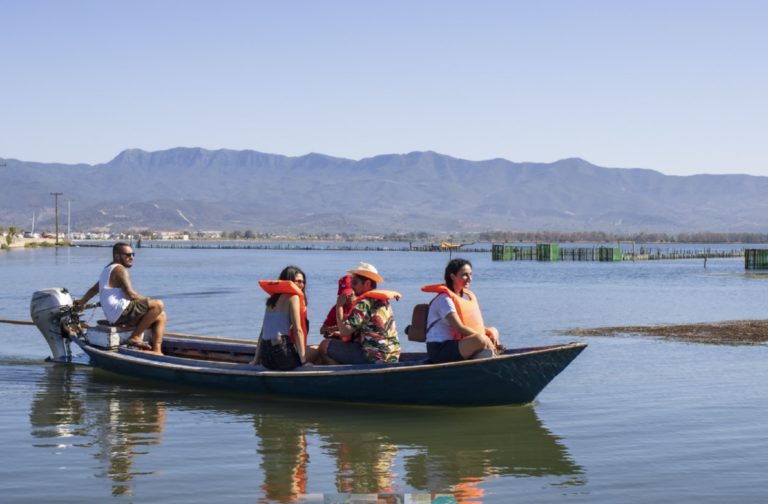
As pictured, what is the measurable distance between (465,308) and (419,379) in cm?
126

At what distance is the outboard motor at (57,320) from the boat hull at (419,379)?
4.32 metres

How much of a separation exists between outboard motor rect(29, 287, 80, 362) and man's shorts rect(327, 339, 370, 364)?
6.33 m

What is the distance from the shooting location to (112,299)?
18.0 metres

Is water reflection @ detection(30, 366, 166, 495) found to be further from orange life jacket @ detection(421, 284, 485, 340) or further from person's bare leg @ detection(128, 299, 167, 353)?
orange life jacket @ detection(421, 284, 485, 340)

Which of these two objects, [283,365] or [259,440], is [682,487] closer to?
[259,440]

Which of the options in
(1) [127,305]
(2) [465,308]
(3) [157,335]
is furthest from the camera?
(3) [157,335]

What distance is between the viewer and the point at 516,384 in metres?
14.8

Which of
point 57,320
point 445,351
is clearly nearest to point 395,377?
point 445,351

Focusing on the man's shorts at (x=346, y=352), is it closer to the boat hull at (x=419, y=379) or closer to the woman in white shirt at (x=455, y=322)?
the boat hull at (x=419, y=379)

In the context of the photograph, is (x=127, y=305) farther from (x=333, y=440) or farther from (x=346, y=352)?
(x=333, y=440)

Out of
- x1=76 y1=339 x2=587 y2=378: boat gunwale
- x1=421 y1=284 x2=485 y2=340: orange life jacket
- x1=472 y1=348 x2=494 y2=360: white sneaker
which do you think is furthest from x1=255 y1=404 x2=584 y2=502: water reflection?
x1=421 y1=284 x2=485 y2=340: orange life jacket

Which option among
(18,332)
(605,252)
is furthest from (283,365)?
(605,252)

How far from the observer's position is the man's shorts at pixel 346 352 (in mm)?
15375

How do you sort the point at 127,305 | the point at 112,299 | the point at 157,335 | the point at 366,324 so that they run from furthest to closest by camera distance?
the point at 157,335 → the point at 127,305 → the point at 112,299 → the point at 366,324
